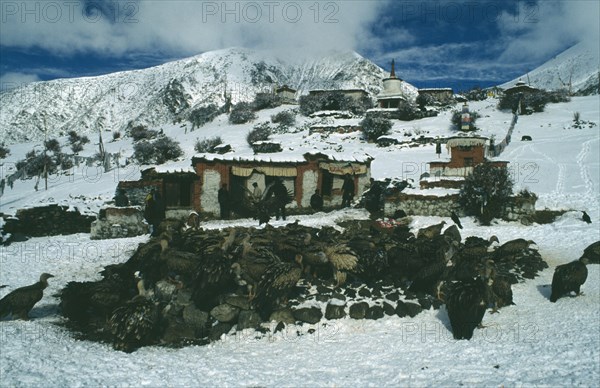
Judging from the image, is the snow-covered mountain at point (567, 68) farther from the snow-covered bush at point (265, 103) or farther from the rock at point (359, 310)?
the rock at point (359, 310)

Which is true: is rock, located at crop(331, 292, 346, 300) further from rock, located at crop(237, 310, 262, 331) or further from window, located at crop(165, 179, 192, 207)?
window, located at crop(165, 179, 192, 207)

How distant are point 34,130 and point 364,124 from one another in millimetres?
83411

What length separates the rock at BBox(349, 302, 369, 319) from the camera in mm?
8781

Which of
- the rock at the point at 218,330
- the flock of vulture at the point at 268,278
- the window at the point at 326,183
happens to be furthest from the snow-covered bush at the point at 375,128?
the rock at the point at 218,330

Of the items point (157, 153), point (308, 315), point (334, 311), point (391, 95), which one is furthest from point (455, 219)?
point (391, 95)

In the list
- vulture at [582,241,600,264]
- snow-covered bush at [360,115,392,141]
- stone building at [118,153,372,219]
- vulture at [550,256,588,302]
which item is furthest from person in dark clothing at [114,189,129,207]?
snow-covered bush at [360,115,392,141]

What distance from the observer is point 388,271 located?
10648 millimetres

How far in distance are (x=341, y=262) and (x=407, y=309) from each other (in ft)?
6.85

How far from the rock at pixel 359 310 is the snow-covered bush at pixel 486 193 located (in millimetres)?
10279

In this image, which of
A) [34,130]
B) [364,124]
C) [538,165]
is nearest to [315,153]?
[538,165]

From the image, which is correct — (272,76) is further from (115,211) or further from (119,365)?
(119,365)

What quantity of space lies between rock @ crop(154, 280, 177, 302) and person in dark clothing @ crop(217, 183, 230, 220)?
921cm

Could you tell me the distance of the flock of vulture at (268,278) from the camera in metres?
7.90

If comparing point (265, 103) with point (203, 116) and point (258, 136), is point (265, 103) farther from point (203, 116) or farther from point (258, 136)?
point (258, 136)
